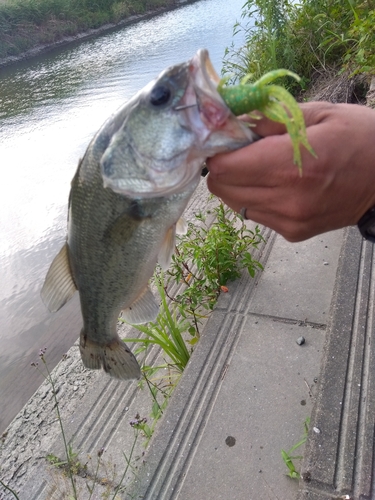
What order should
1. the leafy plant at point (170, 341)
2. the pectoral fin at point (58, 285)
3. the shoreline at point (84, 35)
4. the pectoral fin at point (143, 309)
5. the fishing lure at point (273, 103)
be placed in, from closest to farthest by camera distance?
1. the fishing lure at point (273, 103)
2. the pectoral fin at point (58, 285)
3. the pectoral fin at point (143, 309)
4. the leafy plant at point (170, 341)
5. the shoreline at point (84, 35)

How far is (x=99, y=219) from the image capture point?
5.12 ft

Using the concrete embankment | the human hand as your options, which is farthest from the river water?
the human hand

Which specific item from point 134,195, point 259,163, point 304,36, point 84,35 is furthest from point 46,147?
point 84,35

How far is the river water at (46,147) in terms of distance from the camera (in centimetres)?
474

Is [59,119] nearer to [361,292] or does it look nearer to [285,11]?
[285,11]

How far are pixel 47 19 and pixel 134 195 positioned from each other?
27.4 metres

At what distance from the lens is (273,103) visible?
3.86ft

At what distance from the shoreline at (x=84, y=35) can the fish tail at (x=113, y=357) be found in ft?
72.7

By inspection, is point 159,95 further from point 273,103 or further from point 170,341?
point 170,341

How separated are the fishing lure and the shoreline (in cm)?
2267

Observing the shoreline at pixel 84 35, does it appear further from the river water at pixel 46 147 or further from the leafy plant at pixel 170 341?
the leafy plant at pixel 170 341

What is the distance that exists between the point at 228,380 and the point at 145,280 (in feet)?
3.66

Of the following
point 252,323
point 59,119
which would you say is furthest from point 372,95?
point 59,119

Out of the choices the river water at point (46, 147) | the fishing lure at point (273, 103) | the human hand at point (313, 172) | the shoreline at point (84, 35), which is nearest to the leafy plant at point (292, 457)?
the human hand at point (313, 172)
